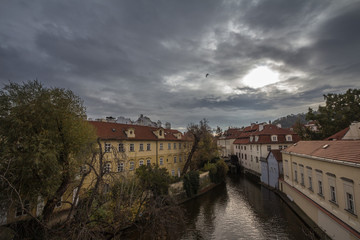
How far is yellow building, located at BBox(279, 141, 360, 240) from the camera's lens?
9.34m

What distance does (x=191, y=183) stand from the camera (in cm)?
2320

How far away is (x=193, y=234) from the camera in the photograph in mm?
14188

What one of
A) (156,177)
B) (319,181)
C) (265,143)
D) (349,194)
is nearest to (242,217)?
(319,181)

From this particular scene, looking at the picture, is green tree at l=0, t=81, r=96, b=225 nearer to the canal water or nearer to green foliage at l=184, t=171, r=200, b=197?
the canal water

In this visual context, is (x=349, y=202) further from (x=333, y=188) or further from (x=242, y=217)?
(x=242, y=217)

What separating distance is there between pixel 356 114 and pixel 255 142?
50.2 feet

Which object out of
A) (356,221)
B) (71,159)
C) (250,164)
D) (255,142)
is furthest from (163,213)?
(250,164)

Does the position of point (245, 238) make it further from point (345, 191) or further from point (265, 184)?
point (265, 184)

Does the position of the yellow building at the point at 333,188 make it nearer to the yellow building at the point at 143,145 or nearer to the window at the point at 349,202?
the window at the point at 349,202

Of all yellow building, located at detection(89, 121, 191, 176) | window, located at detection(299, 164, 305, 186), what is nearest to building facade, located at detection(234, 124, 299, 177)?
window, located at detection(299, 164, 305, 186)

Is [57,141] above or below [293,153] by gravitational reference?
above

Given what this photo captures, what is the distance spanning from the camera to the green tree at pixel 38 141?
9.48 meters

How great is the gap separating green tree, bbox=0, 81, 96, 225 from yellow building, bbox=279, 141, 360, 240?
13.7 m

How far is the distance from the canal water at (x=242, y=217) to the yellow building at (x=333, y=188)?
169 centimetres
